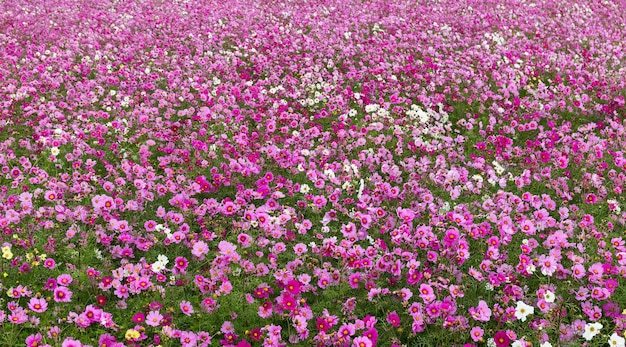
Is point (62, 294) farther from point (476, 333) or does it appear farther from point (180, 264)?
point (476, 333)

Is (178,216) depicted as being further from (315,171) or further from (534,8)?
(534,8)

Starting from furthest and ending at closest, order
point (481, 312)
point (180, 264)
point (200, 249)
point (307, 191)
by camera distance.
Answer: point (307, 191) < point (200, 249) < point (180, 264) < point (481, 312)

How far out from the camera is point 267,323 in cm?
381

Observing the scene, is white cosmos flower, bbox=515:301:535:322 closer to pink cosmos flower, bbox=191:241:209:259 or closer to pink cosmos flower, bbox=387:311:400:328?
pink cosmos flower, bbox=387:311:400:328

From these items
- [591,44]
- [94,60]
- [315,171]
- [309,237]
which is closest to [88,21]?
[94,60]

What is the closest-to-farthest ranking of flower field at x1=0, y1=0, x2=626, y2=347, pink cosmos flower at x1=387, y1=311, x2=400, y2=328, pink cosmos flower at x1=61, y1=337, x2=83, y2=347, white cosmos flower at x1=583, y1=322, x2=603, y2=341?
pink cosmos flower at x1=61, y1=337, x2=83, y2=347 < white cosmos flower at x1=583, y1=322, x2=603, y2=341 < pink cosmos flower at x1=387, y1=311, x2=400, y2=328 < flower field at x1=0, y1=0, x2=626, y2=347

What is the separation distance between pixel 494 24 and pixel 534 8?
7.78ft

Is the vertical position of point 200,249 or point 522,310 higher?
point 522,310

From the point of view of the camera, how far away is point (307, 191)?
538 cm

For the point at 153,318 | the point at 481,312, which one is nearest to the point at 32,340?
the point at 153,318

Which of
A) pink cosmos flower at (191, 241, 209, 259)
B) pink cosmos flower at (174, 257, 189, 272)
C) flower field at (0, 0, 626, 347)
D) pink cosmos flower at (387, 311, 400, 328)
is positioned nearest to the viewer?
pink cosmos flower at (387, 311, 400, 328)

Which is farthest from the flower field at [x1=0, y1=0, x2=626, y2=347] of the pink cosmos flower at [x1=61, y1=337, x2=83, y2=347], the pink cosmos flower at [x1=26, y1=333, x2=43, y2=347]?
the pink cosmos flower at [x1=61, y1=337, x2=83, y2=347]

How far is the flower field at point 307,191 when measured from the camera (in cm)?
378

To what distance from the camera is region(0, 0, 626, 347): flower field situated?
378 centimetres
